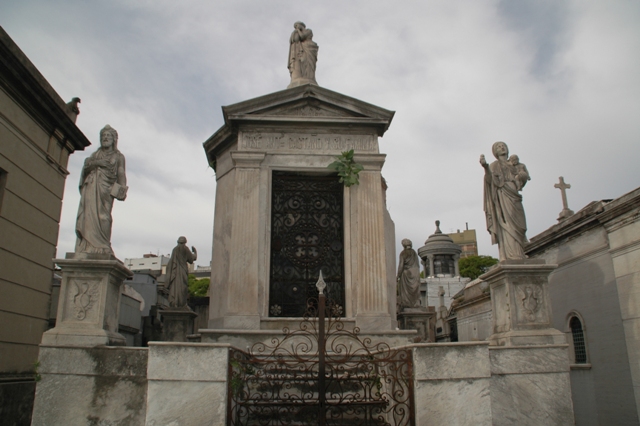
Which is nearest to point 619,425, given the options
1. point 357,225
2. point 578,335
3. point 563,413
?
point 578,335

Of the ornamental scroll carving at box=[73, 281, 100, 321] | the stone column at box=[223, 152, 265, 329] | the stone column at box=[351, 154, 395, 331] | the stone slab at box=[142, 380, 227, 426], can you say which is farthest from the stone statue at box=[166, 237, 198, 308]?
the stone slab at box=[142, 380, 227, 426]

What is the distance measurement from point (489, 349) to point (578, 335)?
7.94 meters

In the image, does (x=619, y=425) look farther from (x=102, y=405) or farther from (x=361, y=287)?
(x=102, y=405)

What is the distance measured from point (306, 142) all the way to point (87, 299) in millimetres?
5993

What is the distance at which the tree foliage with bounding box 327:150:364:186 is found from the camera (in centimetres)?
1155

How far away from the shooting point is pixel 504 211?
31.0 feet

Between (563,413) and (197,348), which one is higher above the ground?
(197,348)

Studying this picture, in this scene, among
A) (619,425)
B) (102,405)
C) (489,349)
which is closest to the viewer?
(102,405)

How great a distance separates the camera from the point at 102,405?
7531 mm

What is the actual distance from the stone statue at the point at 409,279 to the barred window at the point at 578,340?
170 inches

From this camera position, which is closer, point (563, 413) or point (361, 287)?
point (563, 413)

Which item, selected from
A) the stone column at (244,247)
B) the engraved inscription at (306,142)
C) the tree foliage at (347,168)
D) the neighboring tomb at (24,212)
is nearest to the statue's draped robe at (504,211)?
the tree foliage at (347,168)

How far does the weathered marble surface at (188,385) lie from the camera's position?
6.98 meters

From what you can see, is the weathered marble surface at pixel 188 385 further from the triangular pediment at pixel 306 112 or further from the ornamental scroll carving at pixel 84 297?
the triangular pediment at pixel 306 112
